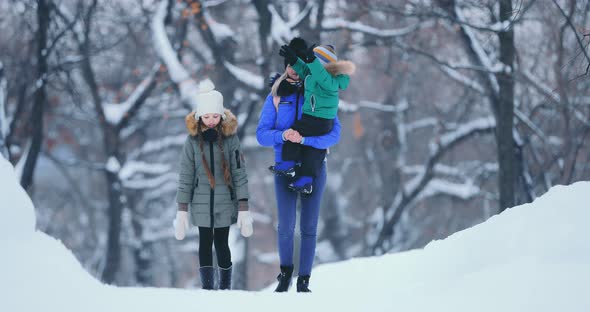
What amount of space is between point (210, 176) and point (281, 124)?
661 millimetres

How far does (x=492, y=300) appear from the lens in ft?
12.4

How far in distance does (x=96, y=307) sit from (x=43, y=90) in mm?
7782

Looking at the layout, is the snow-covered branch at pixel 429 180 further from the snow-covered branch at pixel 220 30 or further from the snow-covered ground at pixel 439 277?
the snow-covered ground at pixel 439 277

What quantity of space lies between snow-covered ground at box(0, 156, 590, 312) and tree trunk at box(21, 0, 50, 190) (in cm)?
613

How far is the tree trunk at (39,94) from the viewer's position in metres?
10.7

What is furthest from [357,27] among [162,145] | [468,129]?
[162,145]

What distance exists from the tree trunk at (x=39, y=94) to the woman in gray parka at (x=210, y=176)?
6.54 m

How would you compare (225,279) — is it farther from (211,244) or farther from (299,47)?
(299,47)

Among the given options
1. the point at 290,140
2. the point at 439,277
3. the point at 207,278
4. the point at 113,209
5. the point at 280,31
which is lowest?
the point at 113,209

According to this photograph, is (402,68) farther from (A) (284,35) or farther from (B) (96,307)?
(B) (96,307)

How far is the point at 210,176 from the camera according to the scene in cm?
500

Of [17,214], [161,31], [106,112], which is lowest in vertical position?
[106,112]

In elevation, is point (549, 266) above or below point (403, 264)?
above

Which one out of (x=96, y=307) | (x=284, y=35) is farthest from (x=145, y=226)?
(x=96, y=307)
